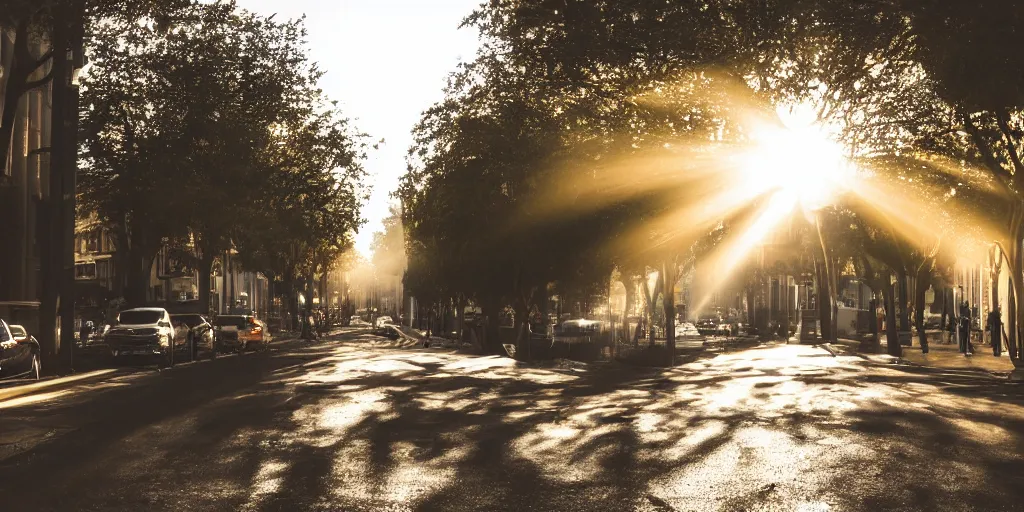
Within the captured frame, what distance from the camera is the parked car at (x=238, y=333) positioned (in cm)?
4868

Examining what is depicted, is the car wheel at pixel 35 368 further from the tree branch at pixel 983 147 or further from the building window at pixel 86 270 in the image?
the building window at pixel 86 270

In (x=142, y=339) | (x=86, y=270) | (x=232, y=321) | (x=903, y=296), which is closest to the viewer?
(x=142, y=339)

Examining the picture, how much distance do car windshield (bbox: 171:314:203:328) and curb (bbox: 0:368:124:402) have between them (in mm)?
11515

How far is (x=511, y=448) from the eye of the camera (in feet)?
41.4

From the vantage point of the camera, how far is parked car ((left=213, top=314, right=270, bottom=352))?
4868 cm

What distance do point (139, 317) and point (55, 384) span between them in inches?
486

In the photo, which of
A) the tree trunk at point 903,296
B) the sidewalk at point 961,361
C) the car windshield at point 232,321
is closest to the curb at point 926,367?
the sidewalk at point 961,361

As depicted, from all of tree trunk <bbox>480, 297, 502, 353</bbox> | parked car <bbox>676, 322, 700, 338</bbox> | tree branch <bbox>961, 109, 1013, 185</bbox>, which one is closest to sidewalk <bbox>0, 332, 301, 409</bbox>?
tree branch <bbox>961, 109, 1013, 185</bbox>

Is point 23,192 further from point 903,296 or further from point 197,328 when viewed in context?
point 903,296

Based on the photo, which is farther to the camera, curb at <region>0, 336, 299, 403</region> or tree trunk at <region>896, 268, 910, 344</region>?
tree trunk at <region>896, 268, 910, 344</region>

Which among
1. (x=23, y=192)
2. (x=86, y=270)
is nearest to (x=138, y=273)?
(x=23, y=192)

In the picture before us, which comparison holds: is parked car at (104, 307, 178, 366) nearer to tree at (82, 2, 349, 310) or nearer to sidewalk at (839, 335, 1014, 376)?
tree at (82, 2, 349, 310)

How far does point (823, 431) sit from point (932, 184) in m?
28.7

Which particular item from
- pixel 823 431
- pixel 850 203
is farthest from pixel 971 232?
pixel 823 431
